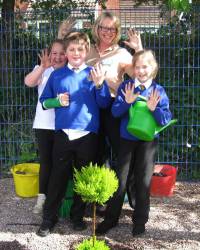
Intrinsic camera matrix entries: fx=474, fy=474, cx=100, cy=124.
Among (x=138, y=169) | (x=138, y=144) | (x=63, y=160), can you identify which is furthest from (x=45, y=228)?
(x=138, y=144)

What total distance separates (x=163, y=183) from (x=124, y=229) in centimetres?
117

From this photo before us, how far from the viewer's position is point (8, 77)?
6379mm

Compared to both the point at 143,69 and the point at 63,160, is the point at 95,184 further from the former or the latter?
the point at 143,69

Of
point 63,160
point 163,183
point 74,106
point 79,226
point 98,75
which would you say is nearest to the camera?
point 98,75

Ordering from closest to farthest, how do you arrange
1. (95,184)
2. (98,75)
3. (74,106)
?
(95,184)
(98,75)
(74,106)

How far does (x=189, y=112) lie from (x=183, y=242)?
238 centimetres

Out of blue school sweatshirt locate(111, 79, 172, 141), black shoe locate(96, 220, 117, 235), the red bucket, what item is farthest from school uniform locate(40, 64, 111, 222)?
the red bucket

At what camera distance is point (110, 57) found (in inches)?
174

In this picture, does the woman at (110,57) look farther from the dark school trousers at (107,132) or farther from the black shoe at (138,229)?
the black shoe at (138,229)

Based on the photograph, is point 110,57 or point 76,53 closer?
point 76,53

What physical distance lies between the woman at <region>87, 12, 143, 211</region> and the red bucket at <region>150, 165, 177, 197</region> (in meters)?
1.17

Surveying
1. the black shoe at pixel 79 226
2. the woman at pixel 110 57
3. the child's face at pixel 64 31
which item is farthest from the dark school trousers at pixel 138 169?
the child's face at pixel 64 31

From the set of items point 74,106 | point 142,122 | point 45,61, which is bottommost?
point 142,122

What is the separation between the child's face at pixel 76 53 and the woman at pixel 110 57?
0.26 meters
